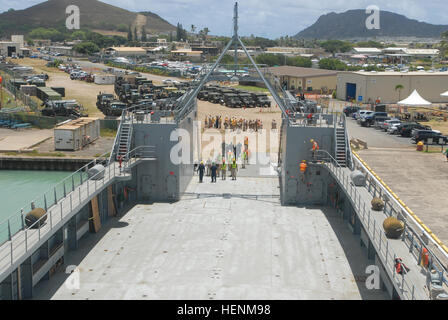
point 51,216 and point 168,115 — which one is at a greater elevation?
point 168,115

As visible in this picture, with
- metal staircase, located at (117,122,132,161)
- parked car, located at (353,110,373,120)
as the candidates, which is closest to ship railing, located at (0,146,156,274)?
metal staircase, located at (117,122,132,161)

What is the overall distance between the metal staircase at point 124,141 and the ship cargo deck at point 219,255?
239 centimetres

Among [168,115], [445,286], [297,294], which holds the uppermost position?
[168,115]

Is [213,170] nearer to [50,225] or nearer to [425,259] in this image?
[50,225]

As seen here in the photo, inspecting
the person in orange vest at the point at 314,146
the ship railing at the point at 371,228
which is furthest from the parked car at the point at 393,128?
the person in orange vest at the point at 314,146

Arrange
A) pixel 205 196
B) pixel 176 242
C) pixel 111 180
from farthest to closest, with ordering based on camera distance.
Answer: pixel 205 196, pixel 111 180, pixel 176 242

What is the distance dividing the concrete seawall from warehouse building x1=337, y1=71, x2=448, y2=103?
3570 cm

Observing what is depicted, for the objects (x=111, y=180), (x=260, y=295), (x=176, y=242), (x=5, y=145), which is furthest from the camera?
(x=5, y=145)

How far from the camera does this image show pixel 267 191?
25641 millimetres

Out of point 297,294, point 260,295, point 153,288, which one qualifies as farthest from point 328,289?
point 153,288

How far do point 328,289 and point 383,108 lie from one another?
41681mm

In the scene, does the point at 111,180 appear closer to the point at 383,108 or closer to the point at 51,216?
the point at 51,216

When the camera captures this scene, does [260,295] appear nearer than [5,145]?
Yes

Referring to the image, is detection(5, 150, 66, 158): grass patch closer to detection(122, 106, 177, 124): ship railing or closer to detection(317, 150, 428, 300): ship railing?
detection(122, 106, 177, 124): ship railing
